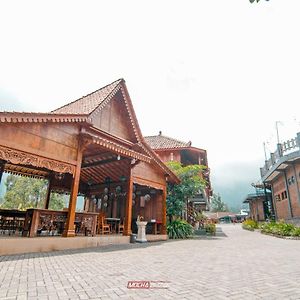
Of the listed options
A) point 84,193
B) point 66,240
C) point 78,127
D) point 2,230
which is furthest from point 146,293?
point 84,193

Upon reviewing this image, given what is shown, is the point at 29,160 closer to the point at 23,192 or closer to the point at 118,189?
the point at 118,189

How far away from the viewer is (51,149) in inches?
343

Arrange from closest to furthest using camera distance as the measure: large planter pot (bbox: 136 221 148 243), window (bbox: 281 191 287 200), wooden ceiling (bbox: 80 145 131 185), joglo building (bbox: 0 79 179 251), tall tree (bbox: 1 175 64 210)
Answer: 1. joglo building (bbox: 0 79 179 251)
2. large planter pot (bbox: 136 221 148 243)
3. wooden ceiling (bbox: 80 145 131 185)
4. window (bbox: 281 191 287 200)
5. tall tree (bbox: 1 175 64 210)

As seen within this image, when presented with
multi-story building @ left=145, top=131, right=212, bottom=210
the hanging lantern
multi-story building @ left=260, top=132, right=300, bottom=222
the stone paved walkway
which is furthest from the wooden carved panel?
multi-story building @ left=260, top=132, right=300, bottom=222

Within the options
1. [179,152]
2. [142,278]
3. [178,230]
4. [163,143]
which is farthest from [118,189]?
[142,278]

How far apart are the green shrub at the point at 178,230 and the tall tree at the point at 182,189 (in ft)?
2.14

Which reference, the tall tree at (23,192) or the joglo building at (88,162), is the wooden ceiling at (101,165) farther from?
the tall tree at (23,192)

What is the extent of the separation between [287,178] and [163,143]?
12.1 meters

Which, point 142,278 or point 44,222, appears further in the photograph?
point 44,222

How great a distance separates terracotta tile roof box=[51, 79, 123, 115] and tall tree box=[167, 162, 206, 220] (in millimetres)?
7927

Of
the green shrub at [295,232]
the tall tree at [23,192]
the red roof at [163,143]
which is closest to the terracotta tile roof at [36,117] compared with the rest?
the red roof at [163,143]

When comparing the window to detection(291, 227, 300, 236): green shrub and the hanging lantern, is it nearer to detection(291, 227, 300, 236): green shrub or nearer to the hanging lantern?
detection(291, 227, 300, 236): green shrub

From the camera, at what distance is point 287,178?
76.8 ft

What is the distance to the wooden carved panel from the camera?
7.39 m
